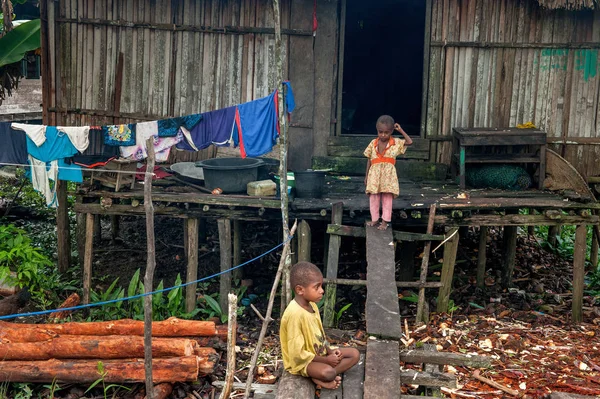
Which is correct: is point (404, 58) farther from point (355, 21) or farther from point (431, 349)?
point (431, 349)

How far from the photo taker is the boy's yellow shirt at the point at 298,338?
525 centimetres

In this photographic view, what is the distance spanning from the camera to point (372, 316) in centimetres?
631

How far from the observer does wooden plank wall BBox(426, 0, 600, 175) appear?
9.88 metres

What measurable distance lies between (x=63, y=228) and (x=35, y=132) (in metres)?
2.38

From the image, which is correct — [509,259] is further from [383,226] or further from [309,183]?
[309,183]

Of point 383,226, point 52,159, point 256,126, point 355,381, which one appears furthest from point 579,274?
point 52,159

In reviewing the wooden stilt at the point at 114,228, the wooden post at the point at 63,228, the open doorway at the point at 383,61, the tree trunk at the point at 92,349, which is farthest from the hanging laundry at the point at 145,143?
the open doorway at the point at 383,61

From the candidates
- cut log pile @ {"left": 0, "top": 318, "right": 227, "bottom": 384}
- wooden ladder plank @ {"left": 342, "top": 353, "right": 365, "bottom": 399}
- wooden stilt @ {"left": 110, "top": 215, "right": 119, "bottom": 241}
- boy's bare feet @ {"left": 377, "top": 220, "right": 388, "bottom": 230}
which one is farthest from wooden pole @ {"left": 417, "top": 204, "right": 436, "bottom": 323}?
wooden stilt @ {"left": 110, "top": 215, "right": 119, "bottom": 241}

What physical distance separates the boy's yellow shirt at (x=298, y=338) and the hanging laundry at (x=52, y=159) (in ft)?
15.6

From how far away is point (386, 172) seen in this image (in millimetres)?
7906

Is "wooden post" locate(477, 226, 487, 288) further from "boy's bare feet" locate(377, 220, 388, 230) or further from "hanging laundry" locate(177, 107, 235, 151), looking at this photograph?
"hanging laundry" locate(177, 107, 235, 151)

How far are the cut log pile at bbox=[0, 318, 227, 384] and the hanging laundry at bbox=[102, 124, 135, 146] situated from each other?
258 centimetres

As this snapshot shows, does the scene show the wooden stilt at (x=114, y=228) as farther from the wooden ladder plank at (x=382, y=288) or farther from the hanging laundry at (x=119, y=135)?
the wooden ladder plank at (x=382, y=288)

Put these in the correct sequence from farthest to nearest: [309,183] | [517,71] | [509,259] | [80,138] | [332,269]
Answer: [509,259]
[517,71]
[80,138]
[309,183]
[332,269]
